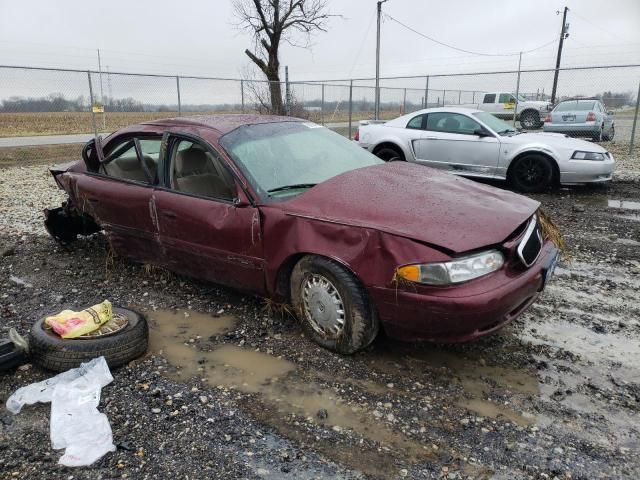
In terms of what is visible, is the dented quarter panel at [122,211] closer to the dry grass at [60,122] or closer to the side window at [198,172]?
the side window at [198,172]

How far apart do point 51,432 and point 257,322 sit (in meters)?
1.59

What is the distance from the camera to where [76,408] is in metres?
2.77

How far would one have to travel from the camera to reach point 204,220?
372cm

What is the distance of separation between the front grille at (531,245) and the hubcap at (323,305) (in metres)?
1.14

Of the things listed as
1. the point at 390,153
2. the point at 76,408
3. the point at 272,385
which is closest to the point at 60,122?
the point at 390,153

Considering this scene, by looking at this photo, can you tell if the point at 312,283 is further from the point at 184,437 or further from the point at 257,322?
the point at 184,437

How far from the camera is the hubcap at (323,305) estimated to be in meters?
3.17

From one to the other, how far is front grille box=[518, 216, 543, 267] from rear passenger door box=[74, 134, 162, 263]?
2845 mm

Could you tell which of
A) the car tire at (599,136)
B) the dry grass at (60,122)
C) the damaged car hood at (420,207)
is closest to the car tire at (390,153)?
the damaged car hood at (420,207)

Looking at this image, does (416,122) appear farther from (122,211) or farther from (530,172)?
(122,211)

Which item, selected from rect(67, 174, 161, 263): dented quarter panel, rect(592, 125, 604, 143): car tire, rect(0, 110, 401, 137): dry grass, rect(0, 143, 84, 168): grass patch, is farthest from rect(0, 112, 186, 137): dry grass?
rect(592, 125, 604, 143): car tire

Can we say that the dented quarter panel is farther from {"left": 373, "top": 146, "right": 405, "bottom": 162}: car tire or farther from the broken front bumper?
{"left": 373, "top": 146, "right": 405, "bottom": 162}: car tire

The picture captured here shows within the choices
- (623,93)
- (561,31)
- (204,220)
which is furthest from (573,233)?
(561,31)

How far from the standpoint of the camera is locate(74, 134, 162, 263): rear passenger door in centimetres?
422
